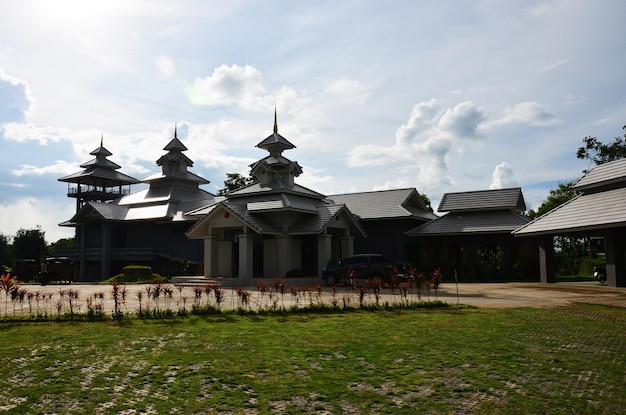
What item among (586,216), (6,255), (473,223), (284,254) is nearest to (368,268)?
(284,254)

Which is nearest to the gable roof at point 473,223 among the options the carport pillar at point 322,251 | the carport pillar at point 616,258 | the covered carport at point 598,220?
the covered carport at point 598,220

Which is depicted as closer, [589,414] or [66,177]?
[589,414]

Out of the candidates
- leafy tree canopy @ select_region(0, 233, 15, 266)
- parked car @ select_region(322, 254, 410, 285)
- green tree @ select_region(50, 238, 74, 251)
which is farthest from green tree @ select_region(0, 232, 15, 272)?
parked car @ select_region(322, 254, 410, 285)

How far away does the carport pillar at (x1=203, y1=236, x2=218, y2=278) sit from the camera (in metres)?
32.8

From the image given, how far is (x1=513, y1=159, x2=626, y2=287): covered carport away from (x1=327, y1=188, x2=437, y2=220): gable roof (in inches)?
404

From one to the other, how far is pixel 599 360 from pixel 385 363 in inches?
147

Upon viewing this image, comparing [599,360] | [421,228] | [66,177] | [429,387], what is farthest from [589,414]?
[66,177]

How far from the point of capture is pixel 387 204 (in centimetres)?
3894

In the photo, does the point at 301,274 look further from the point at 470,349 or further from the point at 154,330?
the point at 470,349

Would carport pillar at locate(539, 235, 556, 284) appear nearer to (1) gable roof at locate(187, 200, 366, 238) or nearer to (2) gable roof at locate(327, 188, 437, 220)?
(2) gable roof at locate(327, 188, 437, 220)

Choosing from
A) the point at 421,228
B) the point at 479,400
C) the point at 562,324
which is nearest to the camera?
the point at 479,400

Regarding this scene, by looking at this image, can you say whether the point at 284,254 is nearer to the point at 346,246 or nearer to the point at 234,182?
the point at 346,246

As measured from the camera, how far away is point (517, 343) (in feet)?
32.8

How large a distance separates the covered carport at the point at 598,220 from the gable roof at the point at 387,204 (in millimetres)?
10252
